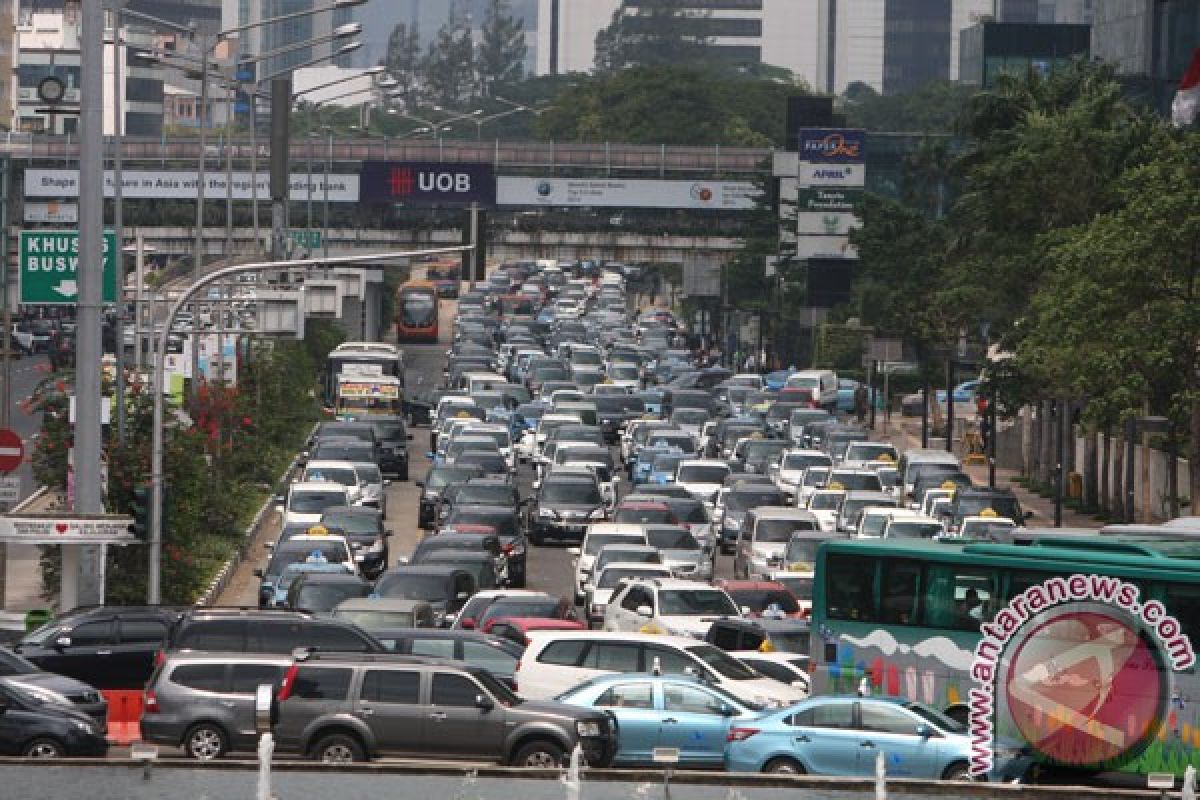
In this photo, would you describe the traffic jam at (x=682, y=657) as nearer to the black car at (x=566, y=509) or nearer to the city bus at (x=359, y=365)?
the black car at (x=566, y=509)

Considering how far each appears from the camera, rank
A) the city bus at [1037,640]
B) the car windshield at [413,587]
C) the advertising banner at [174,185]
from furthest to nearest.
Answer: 1. the advertising banner at [174,185]
2. the car windshield at [413,587]
3. the city bus at [1037,640]

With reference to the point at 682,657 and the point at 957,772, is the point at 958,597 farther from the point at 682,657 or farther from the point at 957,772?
the point at 957,772

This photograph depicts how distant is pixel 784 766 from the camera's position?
2681 cm

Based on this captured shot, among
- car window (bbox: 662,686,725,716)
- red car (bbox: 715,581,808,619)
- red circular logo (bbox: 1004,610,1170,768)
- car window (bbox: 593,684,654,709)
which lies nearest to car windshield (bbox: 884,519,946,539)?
red car (bbox: 715,581,808,619)

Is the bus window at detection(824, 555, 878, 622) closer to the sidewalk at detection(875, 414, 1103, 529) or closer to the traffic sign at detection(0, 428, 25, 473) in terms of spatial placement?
the traffic sign at detection(0, 428, 25, 473)

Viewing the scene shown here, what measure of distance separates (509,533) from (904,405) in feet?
160

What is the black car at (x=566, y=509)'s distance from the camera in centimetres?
5659

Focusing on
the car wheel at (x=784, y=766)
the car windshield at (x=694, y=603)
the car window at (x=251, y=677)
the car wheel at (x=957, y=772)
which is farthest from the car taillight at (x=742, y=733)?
the car windshield at (x=694, y=603)

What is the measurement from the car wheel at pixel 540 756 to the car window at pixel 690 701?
74.0 inches

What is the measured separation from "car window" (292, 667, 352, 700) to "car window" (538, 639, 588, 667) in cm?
436

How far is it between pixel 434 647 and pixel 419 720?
5.29 m

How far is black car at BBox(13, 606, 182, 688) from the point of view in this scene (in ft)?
108

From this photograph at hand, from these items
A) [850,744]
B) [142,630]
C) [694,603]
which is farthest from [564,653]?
[694,603]

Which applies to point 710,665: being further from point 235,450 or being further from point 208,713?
point 235,450
